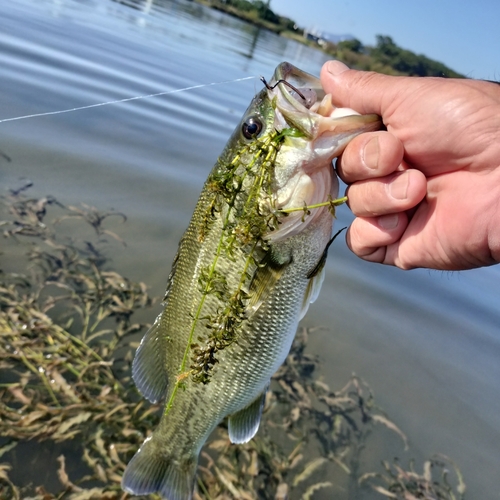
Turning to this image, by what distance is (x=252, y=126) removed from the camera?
78.2 inches

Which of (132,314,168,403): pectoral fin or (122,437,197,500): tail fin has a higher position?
(132,314,168,403): pectoral fin

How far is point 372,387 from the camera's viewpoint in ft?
13.6

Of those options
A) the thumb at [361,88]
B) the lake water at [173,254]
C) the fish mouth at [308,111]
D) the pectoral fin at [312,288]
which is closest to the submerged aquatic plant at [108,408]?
the lake water at [173,254]

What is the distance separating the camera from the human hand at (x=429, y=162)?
6.10ft

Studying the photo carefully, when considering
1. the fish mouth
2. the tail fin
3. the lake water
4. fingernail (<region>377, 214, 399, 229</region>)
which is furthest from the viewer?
the lake water

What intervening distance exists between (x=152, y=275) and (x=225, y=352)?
243cm

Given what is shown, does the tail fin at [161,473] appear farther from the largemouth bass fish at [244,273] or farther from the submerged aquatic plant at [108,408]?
the submerged aquatic plant at [108,408]

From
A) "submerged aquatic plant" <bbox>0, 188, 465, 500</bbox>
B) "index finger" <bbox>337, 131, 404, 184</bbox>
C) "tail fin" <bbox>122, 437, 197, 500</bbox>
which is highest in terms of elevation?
"index finger" <bbox>337, 131, 404, 184</bbox>

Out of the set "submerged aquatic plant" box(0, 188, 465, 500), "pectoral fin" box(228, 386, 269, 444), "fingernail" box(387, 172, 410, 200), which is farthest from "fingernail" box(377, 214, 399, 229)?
"pectoral fin" box(228, 386, 269, 444)

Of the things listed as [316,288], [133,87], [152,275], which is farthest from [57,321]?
[133,87]

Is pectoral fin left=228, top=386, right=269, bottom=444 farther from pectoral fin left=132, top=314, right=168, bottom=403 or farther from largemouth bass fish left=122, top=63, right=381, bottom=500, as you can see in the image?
pectoral fin left=132, top=314, right=168, bottom=403

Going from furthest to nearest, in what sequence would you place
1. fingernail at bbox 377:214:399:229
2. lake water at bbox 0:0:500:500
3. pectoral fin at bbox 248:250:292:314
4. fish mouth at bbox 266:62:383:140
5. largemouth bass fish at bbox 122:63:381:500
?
lake water at bbox 0:0:500:500, fingernail at bbox 377:214:399:229, pectoral fin at bbox 248:250:292:314, largemouth bass fish at bbox 122:63:381:500, fish mouth at bbox 266:62:383:140

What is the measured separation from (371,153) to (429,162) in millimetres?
411

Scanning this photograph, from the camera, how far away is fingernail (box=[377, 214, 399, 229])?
2203 millimetres
